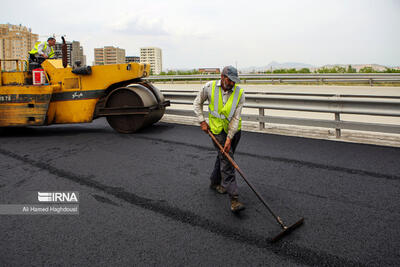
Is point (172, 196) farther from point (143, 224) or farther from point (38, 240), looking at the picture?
point (38, 240)

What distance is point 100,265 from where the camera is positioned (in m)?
2.82

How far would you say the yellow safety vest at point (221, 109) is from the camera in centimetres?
398

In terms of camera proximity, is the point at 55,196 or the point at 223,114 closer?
the point at 223,114

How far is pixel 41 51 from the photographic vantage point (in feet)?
27.9

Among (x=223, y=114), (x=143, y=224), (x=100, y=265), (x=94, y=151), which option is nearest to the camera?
(x=100, y=265)

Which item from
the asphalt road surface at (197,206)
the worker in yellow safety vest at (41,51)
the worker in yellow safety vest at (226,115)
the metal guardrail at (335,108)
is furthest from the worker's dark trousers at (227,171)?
the worker in yellow safety vest at (41,51)

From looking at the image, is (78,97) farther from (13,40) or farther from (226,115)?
(13,40)

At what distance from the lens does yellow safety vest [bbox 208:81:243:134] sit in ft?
13.0

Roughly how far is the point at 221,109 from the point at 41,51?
21.0 feet

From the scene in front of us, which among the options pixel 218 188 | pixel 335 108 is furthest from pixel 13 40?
pixel 218 188

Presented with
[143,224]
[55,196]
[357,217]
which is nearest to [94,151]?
[55,196]

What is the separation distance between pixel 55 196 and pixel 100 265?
73.0 inches

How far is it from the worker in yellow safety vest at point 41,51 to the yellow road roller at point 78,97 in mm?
289

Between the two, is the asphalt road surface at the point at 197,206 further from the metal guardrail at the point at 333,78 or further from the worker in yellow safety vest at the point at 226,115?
the metal guardrail at the point at 333,78
